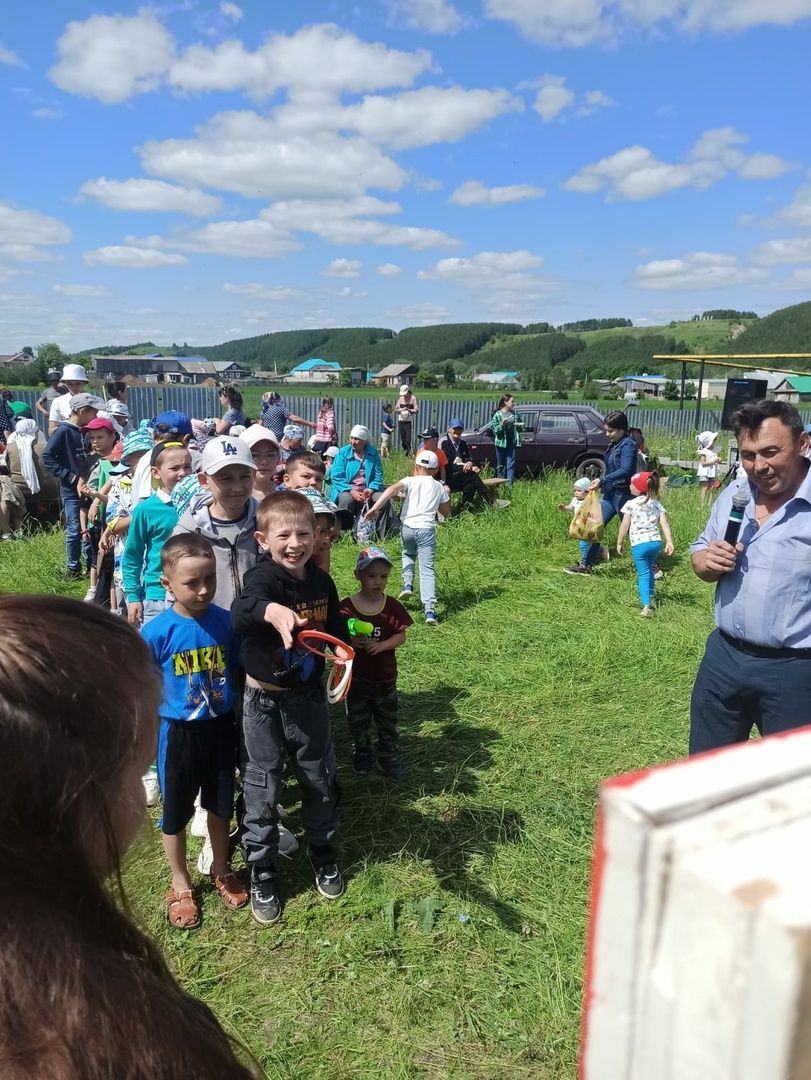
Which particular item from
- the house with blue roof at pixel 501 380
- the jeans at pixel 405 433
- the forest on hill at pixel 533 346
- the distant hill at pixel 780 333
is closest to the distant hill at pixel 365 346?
the forest on hill at pixel 533 346

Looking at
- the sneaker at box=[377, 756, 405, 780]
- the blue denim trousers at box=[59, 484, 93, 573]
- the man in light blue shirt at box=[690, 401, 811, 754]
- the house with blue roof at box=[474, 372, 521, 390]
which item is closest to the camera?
the man in light blue shirt at box=[690, 401, 811, 754]

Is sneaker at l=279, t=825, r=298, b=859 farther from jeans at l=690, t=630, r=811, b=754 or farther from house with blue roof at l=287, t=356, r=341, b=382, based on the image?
house with blue roof at l=287, t=356, r=341, b=382

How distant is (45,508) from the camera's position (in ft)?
31.1

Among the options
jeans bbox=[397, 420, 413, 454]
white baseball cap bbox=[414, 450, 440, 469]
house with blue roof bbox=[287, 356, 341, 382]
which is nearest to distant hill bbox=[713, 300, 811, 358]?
house with blue roof bbox=[287, 356, 341, 382]

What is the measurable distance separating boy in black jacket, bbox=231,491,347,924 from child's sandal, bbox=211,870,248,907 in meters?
0.08

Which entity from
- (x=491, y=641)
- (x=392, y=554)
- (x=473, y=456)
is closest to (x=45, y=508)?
(x=392, y=554)

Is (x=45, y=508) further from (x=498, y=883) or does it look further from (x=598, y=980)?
(x=598, y=980)

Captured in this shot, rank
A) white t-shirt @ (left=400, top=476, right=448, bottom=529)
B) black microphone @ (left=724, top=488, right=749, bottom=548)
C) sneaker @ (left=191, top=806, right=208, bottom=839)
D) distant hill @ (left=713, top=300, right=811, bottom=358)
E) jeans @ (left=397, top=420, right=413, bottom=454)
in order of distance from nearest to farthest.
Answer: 1. black microphone @ (left=724, top=488, right=749, bottom=548)
2. sneaker @ (left=191, top=806, right=208, bottom=839)
3. white t-shirt @ (left=400, top=476, right=448, bottom=529)
4. jeans @ (left=397, top=420, right=413, bottom=454)
5. distant hill @ (left=713, top=300, right=811, bottom=358)

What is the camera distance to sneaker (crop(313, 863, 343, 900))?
295 centimetres

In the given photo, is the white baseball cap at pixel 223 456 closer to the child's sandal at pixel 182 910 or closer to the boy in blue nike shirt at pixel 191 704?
the boy in blue nike shirt at pixel 191 704

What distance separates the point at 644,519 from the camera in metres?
6.57

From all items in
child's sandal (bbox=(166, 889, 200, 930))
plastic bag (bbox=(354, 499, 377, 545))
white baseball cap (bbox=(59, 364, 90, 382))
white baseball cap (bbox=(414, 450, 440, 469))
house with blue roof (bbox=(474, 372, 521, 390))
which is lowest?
child's sandal (bbox=(166, 889, 200, 930))

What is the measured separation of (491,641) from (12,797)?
5.20 metres

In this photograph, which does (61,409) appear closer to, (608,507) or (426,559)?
(426,559)
